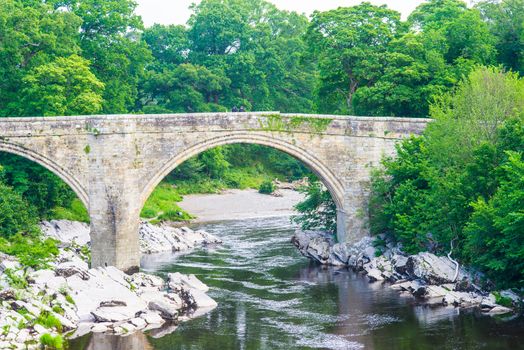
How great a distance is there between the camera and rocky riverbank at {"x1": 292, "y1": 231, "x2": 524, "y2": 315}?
2894cm

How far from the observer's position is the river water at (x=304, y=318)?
2577 cm

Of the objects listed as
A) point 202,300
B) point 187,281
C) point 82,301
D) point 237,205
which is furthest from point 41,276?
point 237,205

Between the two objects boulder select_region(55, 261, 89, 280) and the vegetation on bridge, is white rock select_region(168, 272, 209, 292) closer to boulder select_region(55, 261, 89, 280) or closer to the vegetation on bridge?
boulder select_region(55, 261, 89, 280)

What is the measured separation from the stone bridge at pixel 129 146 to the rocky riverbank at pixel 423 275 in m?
4.05

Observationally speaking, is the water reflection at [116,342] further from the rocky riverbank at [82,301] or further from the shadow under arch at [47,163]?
the shadow under arch at [47,163]

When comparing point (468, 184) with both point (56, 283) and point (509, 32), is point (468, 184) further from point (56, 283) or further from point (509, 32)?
point (509, 32)

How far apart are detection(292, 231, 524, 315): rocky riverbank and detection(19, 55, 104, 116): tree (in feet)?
41.1

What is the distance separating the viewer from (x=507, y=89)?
3347cm

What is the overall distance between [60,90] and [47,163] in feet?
19.6

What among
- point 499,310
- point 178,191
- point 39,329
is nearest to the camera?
point 39,329

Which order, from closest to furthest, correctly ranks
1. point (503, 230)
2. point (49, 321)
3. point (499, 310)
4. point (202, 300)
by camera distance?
1. point (49, 321)
2. point (503, 230)
3. point (499, 310)
4. point (202, 300)

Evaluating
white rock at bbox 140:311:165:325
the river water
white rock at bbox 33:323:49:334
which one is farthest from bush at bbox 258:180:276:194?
white rock at bbox 33:323:49:334

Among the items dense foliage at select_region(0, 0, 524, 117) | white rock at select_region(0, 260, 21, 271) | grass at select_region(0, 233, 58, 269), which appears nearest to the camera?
white rock at select_region(0, 260, 21, 271)

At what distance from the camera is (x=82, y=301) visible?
28875 mm
